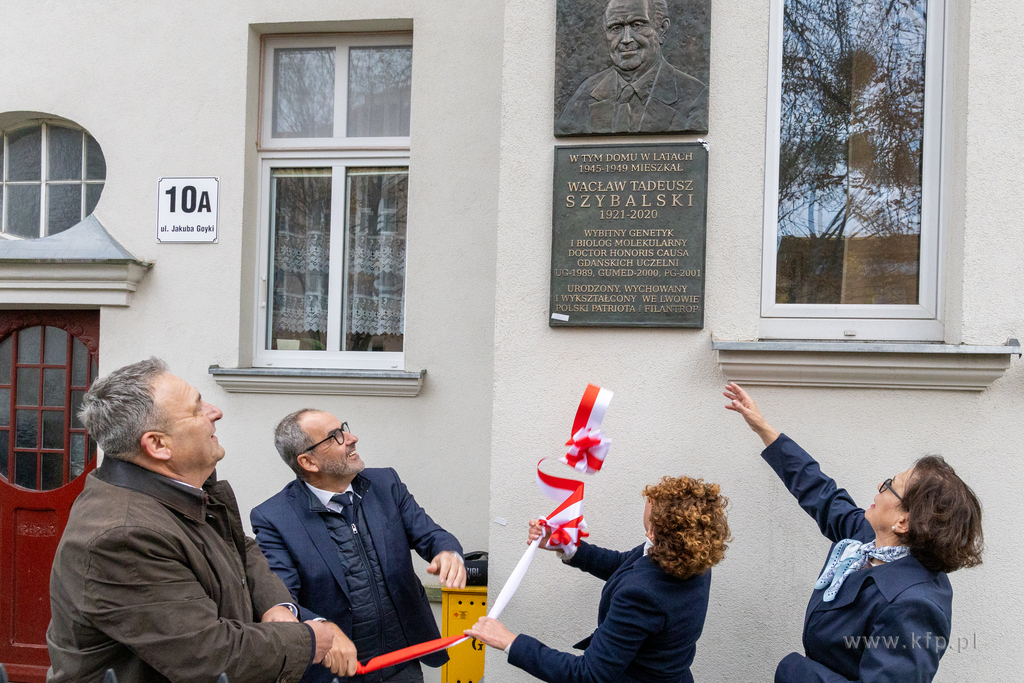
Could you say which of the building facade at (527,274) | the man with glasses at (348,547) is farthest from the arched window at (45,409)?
the man with glasses at (348,547)

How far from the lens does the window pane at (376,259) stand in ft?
14.3

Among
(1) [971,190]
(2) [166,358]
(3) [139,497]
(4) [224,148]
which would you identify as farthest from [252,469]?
(1) [971,190]

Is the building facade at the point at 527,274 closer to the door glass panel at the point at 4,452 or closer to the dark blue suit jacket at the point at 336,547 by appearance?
the door glass panel at the point at 4,452

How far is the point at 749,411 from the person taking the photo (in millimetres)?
2684

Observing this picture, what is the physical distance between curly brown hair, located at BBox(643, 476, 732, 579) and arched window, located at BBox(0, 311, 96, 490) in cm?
365

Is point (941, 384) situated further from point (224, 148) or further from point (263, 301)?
point (224, 148)

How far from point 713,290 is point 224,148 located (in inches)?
114

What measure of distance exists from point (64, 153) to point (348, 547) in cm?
335

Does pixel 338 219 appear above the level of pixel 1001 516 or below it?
above

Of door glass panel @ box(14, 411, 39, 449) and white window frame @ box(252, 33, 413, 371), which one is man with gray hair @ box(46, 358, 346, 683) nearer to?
white window frame @ box(252, 33, 413, 371)

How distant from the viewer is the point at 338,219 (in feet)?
14.4

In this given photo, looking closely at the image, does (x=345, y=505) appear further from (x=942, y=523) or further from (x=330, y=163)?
(x=330, y=163)

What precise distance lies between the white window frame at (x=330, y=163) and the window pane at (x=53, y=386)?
1.19 m

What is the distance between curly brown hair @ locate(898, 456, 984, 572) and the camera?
1.99m
